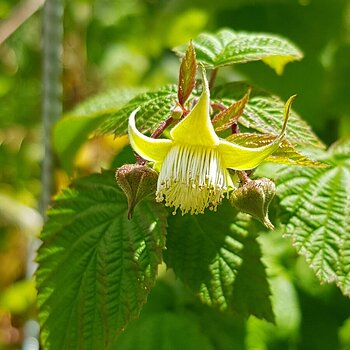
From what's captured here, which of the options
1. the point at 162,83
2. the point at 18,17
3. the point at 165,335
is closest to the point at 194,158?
the point at 165,335

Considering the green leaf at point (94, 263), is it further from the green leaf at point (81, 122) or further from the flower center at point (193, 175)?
the green leaf at point (81, 122)

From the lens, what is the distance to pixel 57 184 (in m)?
2.28

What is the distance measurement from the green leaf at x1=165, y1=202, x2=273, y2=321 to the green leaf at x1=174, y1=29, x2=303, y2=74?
244mm

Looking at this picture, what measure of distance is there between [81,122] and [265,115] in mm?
530

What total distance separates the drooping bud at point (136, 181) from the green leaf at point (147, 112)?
0.40 ft

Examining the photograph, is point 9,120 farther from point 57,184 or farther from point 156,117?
point 156,117

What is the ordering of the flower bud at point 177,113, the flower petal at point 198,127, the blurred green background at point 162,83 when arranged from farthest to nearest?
the blurred green background at point 162,83 → the flower bud at point 177,113 → the flower petal at point 198,127

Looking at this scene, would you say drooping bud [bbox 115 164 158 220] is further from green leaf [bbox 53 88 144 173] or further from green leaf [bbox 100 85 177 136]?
green leaf [bbox 53 88 144 173]

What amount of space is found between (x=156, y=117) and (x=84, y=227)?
0.74ft

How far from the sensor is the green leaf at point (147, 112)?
3.45ft

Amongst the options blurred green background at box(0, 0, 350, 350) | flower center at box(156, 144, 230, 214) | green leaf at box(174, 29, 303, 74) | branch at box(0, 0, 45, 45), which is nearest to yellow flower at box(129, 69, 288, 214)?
flower center at box(156, 144, 230, 214)

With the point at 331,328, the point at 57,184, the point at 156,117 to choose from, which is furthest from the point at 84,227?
the point at 57,184

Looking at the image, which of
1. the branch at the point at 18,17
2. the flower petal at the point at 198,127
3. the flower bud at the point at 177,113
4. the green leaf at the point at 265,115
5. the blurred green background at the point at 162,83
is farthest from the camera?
the branch at the point at 18,17

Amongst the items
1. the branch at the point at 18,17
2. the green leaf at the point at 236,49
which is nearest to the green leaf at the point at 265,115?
the green leaf at the point at 236,49
